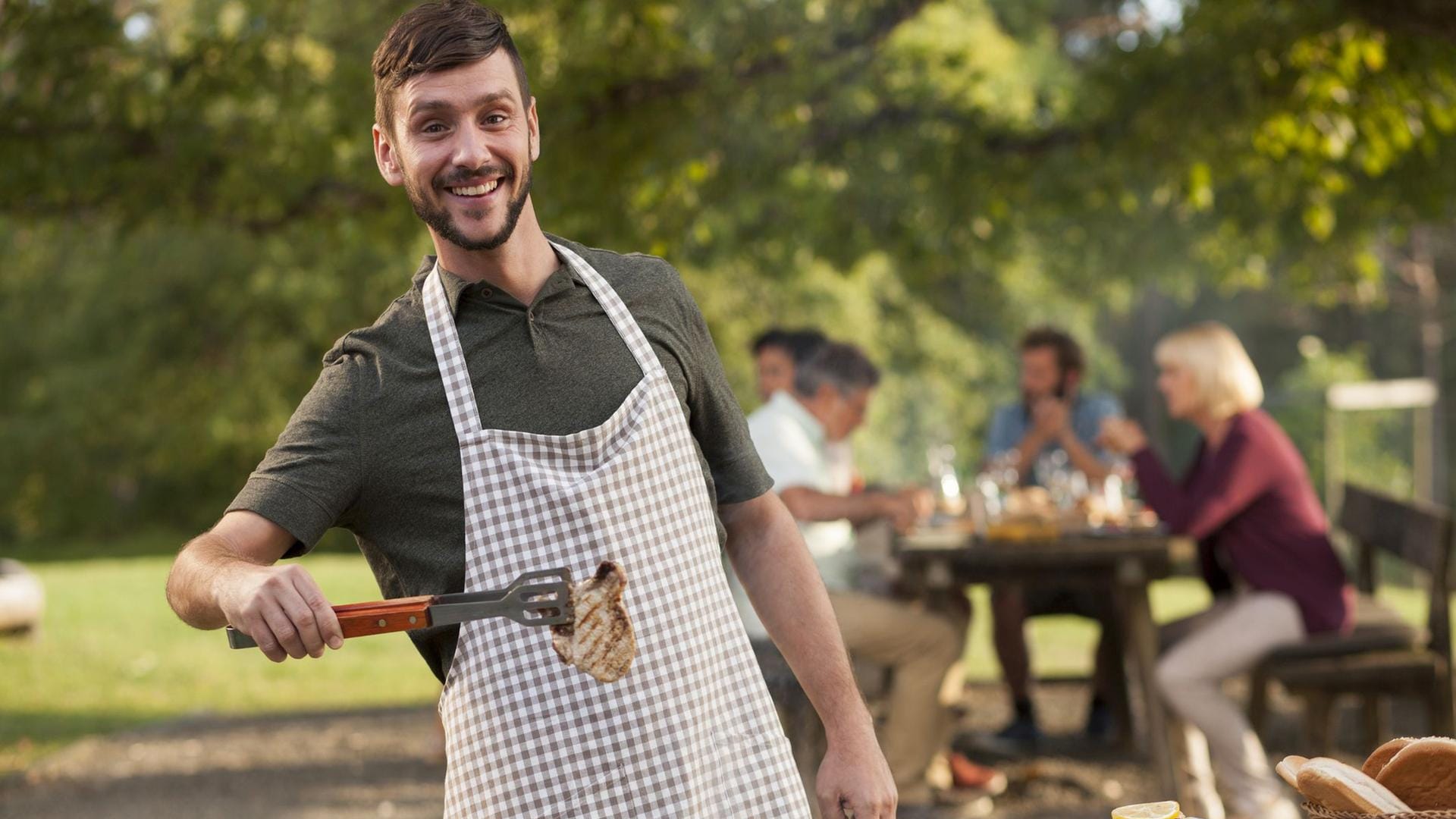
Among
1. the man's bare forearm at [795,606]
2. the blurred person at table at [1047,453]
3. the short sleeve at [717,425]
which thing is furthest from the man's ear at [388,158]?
the blurred person at table at [1047,453]

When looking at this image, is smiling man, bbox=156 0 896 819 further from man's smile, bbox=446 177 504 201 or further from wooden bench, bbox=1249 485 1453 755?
wooden bench, bbox=1249 485 1453 755

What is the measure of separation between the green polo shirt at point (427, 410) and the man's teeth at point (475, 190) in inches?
5.1

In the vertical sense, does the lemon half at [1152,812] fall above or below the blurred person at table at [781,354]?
below

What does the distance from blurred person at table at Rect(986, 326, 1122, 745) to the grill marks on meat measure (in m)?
5.38

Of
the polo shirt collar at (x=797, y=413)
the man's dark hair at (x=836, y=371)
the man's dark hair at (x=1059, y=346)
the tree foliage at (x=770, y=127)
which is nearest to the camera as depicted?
the polo shirt collar at (x=797, y=413)

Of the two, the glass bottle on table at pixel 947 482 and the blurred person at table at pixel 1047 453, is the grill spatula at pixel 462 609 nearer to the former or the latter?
the blurred person at table at pixel 1047 453

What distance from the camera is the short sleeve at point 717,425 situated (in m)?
2.41

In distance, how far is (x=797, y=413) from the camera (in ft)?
20.2

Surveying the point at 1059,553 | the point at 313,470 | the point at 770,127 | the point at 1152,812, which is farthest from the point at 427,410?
the point at 770,127

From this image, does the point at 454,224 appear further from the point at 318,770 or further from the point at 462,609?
the point at 318,770

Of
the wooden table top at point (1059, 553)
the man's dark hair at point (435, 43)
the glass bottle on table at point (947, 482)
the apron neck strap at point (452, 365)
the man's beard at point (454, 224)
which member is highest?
the man's dark hair at point (435, 43)

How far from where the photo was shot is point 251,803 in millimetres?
6906

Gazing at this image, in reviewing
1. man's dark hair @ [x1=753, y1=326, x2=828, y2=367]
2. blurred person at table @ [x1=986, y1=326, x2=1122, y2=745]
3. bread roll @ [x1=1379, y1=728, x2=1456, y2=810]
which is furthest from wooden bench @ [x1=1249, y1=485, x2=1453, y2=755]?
bread roll @ [x1=1379, y1=728, x2=1456, y2=810]

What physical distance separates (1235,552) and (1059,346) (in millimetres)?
2147
